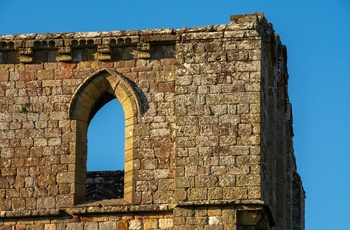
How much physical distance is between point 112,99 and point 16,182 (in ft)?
7.87

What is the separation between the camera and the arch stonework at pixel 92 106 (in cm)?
3155

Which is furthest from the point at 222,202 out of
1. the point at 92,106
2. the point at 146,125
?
the point at 92,106

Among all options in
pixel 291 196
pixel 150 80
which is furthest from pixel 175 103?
pixel 291 196

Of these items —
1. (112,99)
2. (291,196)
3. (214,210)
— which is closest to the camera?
(214,210)

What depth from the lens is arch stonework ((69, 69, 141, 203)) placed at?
3155 cm

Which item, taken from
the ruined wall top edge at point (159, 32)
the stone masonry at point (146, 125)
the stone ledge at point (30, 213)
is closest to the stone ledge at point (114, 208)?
Answer: the stone masonry at point (146, 125)

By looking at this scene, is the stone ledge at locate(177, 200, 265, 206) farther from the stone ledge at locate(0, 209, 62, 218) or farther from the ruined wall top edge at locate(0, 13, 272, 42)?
the ruined wall top edge at locate(0, 13, 272, 42)

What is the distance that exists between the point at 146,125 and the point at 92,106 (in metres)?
1.16

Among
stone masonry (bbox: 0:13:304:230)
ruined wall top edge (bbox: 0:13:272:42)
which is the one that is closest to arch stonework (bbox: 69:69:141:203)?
stone masonry (bbox: 0:13:304:230)

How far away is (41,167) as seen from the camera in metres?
31.6

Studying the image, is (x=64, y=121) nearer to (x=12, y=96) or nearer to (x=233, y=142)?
(x=12, y=96)

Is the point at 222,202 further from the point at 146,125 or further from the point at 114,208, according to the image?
the point at 146,125

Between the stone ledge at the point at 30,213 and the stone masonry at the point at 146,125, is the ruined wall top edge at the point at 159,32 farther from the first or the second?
the stone ledge at the point at 30,213

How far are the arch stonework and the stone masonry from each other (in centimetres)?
2
